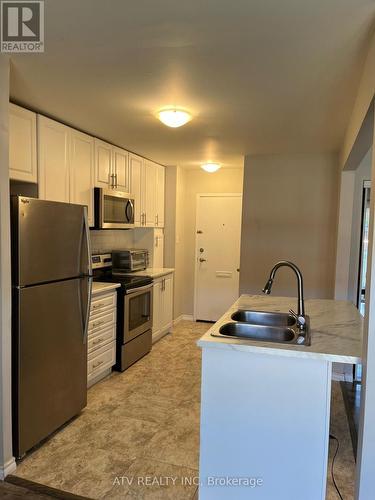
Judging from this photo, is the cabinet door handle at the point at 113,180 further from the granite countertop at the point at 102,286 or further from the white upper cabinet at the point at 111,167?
the granite countertop at the point at 102,286

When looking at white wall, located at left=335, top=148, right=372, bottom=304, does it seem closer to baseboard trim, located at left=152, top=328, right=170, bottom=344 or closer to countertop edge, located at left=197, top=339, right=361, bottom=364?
countertop edge, located at left=197, top=339, right=361, bottom=364

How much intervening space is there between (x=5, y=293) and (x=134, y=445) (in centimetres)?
134

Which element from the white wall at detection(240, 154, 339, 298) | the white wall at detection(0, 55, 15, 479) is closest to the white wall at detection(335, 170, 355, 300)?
the white wall at detection(240, 154, 339, 298)

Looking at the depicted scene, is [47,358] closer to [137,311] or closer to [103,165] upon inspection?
[137,311]

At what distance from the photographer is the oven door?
360 centimetres

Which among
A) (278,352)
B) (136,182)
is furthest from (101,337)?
(278,352)

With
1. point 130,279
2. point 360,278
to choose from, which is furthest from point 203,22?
point 360,278

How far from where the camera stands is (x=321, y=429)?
1609mm

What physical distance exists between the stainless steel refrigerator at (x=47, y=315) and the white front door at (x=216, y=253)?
9.89 feet

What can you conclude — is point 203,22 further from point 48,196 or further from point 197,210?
point 197,210

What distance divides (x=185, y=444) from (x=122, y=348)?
1.35 metres

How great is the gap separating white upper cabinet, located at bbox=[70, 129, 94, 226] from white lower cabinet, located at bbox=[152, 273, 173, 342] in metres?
1.43

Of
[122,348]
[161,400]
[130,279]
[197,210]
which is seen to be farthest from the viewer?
[197,210]

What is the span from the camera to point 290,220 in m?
4.13
